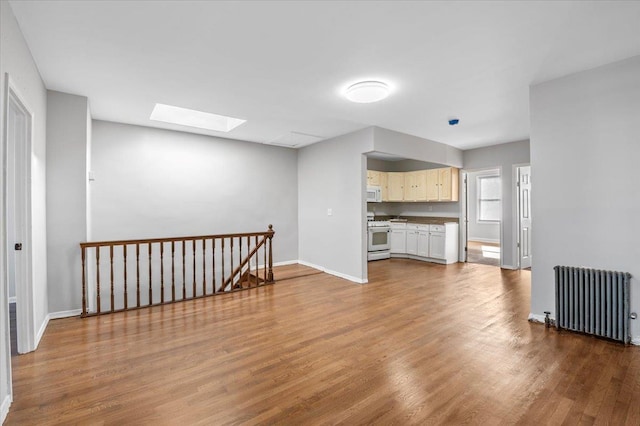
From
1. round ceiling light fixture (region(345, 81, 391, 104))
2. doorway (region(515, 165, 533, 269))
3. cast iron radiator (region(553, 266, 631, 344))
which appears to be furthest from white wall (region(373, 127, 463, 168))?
cast iron radiator (region(553, 266, 631, 344))

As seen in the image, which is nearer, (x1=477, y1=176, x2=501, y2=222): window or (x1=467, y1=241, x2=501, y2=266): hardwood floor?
(x1=467, y1=241, x2=501, y2=266): hardwood floor

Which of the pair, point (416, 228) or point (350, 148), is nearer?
point (350, 148)

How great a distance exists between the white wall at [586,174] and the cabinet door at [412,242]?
3840mm

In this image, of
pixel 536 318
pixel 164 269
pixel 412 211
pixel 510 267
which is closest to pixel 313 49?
pixel 536 318

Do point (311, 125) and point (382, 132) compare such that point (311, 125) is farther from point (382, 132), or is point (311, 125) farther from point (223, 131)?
point (223, 131)

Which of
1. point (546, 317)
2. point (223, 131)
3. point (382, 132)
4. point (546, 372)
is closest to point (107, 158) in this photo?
point (223, 131)

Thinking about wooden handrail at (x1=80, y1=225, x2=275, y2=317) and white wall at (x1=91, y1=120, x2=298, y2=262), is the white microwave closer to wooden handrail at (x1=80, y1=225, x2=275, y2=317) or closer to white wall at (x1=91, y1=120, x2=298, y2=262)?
white wall at (x1=91, y1=120, x2=298, y2=262)

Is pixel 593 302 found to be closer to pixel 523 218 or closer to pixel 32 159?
pixel 523 218

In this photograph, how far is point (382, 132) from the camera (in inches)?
199

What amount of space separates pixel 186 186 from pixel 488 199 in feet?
30.2

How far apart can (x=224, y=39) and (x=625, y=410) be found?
383 cm

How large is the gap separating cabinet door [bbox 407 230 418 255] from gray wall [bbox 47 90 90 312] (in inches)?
249

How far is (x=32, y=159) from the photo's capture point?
2699 millimetres

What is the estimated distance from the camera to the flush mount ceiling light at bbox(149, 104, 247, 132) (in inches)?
185
